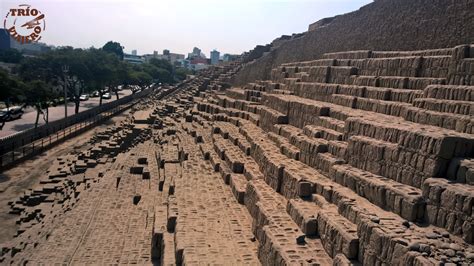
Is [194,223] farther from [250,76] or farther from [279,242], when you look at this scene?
[250,76]

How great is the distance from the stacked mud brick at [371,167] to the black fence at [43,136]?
14.3 metres

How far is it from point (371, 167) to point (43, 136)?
23.6 metres

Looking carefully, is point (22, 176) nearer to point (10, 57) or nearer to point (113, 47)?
point (10, 57)

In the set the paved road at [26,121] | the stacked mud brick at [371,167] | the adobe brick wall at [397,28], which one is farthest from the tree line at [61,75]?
the stacked mud brick at [371,167]

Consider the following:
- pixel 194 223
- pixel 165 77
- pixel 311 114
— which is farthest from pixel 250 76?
pixel 165 77

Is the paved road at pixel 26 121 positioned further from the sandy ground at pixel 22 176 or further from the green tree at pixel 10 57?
the green tree at pixel 10 57

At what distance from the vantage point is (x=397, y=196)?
19.6ft

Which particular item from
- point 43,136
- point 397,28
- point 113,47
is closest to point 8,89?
point 43,136

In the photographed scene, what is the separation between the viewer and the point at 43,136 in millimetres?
25891

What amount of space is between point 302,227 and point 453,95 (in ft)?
11.7

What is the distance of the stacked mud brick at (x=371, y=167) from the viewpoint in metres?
5.33

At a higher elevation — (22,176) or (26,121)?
(26,121)

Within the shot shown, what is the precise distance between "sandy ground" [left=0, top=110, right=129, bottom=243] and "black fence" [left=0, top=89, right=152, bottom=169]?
0.43m

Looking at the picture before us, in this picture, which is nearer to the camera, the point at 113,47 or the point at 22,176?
the point at 22,176
